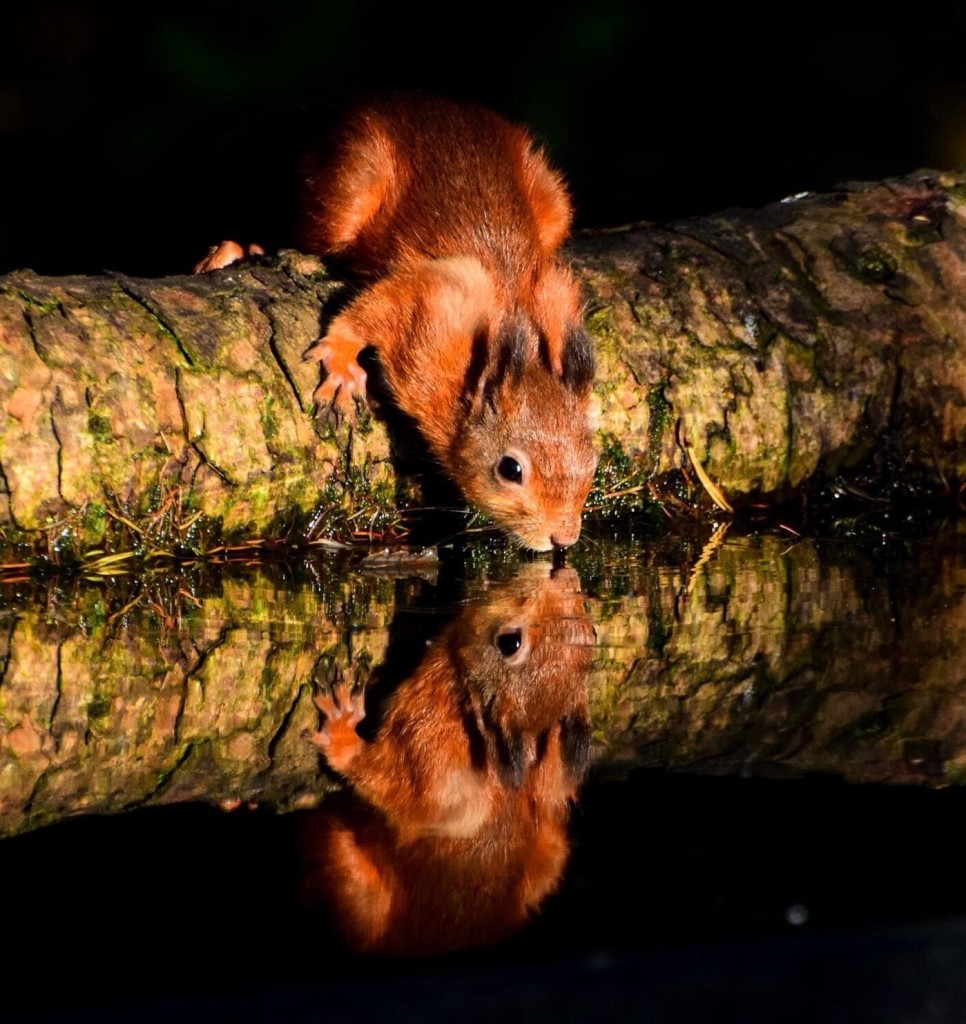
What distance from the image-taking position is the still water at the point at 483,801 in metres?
1.16

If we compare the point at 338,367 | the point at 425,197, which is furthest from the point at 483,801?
the point at 425,197

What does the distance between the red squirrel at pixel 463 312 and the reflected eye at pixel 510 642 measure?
92 centimetres

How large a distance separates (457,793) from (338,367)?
206 cm

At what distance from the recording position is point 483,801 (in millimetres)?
1709

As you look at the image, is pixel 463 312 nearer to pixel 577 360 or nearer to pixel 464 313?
pixel 464 313

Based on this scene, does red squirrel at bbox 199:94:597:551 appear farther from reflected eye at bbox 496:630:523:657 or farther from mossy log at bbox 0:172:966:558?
reflected eye at bbox 496:630:523:657

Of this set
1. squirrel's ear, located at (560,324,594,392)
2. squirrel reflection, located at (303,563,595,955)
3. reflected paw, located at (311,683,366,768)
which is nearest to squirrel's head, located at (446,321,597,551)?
squirrel's ear, located at (560,324,594,392)

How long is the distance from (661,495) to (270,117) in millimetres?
2029

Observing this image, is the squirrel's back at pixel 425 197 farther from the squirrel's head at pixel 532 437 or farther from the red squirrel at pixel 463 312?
the squirrel's head at pixel 532 437

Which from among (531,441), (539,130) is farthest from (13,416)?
(539,130)

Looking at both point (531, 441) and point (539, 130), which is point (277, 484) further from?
point (539, 130)

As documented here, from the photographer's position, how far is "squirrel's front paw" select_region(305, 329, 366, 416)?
3.64 m

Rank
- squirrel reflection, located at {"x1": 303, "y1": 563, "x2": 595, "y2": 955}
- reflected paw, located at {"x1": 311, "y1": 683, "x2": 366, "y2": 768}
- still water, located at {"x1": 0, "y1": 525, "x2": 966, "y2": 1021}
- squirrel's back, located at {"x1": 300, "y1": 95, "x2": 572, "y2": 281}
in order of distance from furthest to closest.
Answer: squirrel's back, located at {"x1": 300, "y1": 95, "x2": 572, "y2": 281} → reflected paw, located at {"x1": 311, "y1": 683, "x2": 366, "y2": 768} → squirrel reflection, located at {"x1": 303, "y1": 563, "x2": 595, "y2": 955} → still water, located at {"x1": 0, "y1": 525, "x2": 966, "y2": 1021}

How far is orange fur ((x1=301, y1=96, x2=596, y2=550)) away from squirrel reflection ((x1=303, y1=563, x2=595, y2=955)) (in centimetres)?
97
